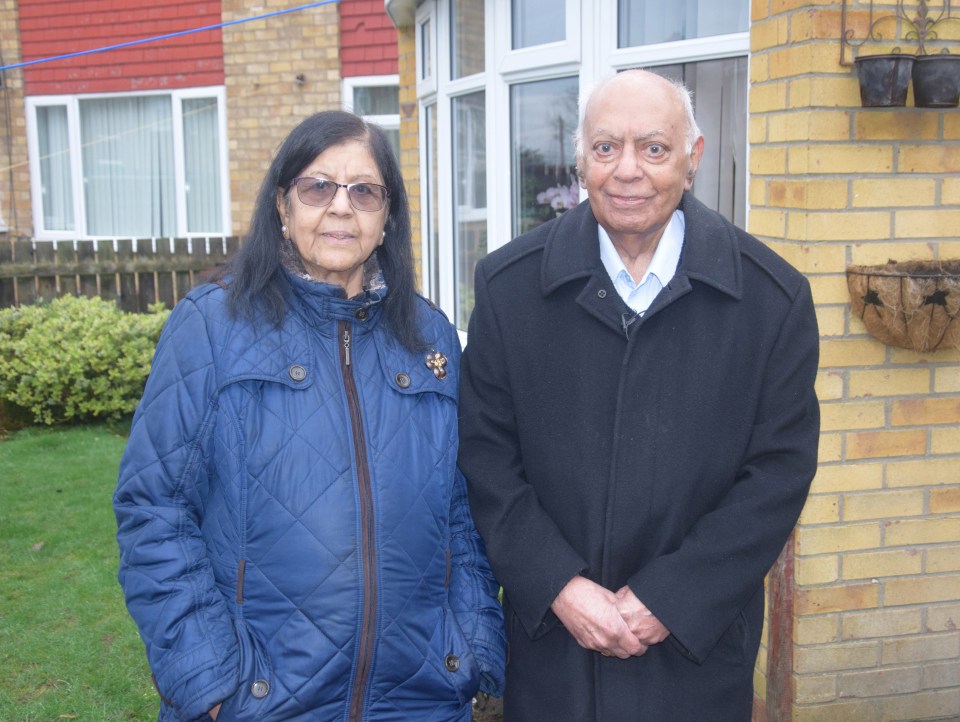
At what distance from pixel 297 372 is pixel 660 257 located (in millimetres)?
849

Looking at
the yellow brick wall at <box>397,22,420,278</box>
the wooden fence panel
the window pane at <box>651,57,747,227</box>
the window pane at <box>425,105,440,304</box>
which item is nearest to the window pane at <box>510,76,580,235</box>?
the window pane at <box>651,57,747,227</box>

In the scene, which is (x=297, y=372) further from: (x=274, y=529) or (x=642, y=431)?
(x=642, y=431)

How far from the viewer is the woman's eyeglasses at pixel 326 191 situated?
2.25 metres

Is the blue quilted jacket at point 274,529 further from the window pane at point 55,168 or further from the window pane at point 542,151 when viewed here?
the window pane at point 55,168

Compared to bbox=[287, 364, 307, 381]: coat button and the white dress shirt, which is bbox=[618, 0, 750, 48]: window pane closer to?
the white dress shirt

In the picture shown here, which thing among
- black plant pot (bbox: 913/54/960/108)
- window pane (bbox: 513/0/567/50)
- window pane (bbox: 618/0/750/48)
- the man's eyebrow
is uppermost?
window pane (bbox: 513/0/567/50)

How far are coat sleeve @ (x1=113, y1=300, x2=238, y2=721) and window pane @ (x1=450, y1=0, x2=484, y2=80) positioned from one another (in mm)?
3666

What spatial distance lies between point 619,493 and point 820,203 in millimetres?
1478

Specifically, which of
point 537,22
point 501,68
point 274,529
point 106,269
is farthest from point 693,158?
point 106,269

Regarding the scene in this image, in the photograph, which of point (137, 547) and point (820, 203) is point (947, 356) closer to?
point (820, 203)

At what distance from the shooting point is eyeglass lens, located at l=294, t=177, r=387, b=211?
2252mm

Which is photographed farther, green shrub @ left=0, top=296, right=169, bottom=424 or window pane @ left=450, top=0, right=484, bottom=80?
green shrub @ left=0, top=296, right=169, bottom=424

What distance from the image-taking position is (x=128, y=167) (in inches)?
535

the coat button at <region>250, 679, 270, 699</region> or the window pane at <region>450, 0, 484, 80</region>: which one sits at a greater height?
the window pane at <region>450, 0, 484, 80</region>
